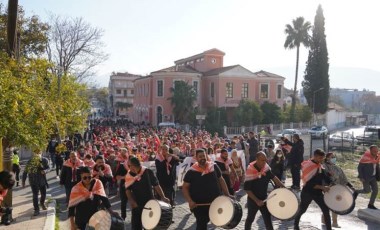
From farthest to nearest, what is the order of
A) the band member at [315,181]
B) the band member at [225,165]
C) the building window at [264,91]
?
the building window at [264,91], the band member at [225,165], the band member at [315,181]

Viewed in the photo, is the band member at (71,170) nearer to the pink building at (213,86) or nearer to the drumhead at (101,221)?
the drumhead at (101,221)

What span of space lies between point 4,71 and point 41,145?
193cm

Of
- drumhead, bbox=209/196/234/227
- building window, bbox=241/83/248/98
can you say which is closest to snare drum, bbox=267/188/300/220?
drumhead, bbox=209/196/234/227

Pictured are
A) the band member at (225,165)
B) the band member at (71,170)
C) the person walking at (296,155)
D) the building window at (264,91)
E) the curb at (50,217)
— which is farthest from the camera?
the building window at (264,91)

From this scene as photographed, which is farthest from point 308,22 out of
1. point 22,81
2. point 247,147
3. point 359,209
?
point 22,81

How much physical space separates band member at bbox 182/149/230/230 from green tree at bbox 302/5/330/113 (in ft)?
176

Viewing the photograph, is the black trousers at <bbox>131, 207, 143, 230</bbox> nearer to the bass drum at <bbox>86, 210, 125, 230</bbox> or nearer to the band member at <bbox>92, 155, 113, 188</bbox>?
the bass drum at <bbox>86, 210, 125, 230</bbox>

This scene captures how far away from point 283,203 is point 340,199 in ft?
Result: 5.62

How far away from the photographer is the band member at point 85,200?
Answer: 24.3 feet

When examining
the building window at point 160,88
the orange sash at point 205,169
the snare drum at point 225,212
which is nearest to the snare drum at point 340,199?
the snare drum at point 225,212

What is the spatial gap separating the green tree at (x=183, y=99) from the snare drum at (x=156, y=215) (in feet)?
134

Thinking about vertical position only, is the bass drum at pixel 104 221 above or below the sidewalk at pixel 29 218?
above

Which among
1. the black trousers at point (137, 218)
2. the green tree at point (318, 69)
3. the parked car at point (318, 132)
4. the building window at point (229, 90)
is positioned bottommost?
the black trousers at point (137, 218)

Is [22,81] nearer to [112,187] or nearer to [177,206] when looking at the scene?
[177,206]
